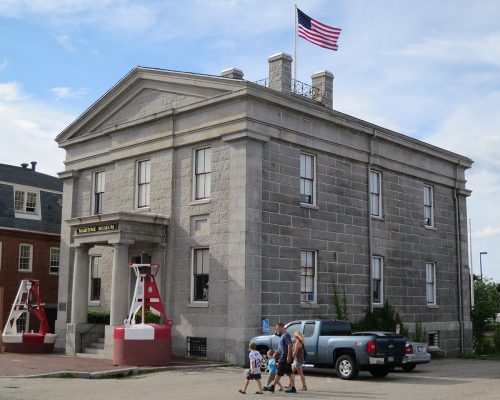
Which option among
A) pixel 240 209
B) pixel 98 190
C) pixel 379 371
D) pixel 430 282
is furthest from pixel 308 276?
pixel 98 190

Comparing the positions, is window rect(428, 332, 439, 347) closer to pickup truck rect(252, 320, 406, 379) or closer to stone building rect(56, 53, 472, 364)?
stone building rect(56, 53, 472, 364)

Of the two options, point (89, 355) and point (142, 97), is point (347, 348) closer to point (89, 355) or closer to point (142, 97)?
point (89, 355)

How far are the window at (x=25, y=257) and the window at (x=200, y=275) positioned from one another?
16.7 metres

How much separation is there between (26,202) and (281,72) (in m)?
19.7

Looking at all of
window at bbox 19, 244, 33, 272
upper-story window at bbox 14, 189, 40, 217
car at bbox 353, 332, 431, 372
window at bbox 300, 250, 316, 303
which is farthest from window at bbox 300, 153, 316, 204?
upper-story window at bbox 14, 189, 40, 217

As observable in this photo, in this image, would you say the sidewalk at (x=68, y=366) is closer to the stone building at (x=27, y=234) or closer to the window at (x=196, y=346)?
the window at (x=196, y=346)

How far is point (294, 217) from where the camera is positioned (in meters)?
25.9

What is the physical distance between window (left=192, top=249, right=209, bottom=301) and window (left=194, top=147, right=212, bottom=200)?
2.16 meters

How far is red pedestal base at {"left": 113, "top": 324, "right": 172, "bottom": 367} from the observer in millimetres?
21984

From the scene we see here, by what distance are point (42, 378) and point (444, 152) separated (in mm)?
23108

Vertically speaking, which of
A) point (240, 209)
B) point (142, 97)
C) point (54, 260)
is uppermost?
point (142, 97)

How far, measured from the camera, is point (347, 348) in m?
19.8

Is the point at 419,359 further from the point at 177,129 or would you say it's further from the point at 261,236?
the point at 177,129

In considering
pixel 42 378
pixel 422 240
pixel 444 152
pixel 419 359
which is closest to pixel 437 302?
pixel 422 240
